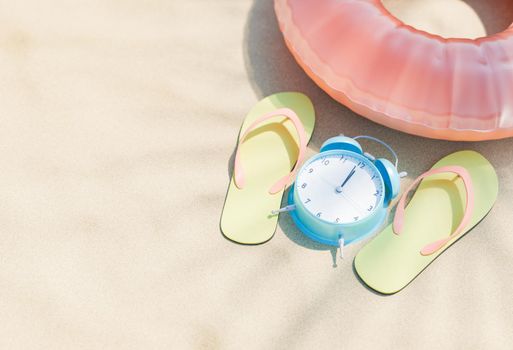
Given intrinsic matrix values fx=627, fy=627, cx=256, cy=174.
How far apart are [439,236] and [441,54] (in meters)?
0.44

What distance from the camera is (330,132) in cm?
165

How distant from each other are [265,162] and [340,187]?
21 cm

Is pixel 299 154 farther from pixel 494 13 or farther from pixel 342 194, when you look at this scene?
pixel 494 13

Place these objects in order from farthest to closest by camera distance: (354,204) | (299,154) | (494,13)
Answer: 1. (494,13)
2. (299,154)
3. (354,204)

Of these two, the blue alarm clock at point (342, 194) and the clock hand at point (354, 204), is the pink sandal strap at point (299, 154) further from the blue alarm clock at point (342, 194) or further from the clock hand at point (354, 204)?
the clock hand at point (354, 204)

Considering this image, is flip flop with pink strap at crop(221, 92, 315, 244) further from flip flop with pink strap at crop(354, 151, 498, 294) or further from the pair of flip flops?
flip flop with pink strap at crop(354, 151, 498, 294)

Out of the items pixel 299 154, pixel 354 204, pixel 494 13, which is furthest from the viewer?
pixel 494 13

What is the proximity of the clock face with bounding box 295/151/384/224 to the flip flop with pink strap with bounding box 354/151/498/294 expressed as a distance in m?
0.08

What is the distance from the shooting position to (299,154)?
61.7 inches

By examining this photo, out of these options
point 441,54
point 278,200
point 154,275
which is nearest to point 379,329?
point 278,200

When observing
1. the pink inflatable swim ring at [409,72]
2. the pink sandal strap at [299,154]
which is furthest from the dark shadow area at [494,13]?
the pink sandal strap at [299,154]

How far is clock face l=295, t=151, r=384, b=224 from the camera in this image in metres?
1.44

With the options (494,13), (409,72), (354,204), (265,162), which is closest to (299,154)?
(265,162)

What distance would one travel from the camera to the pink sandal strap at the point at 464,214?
1.43 metres
